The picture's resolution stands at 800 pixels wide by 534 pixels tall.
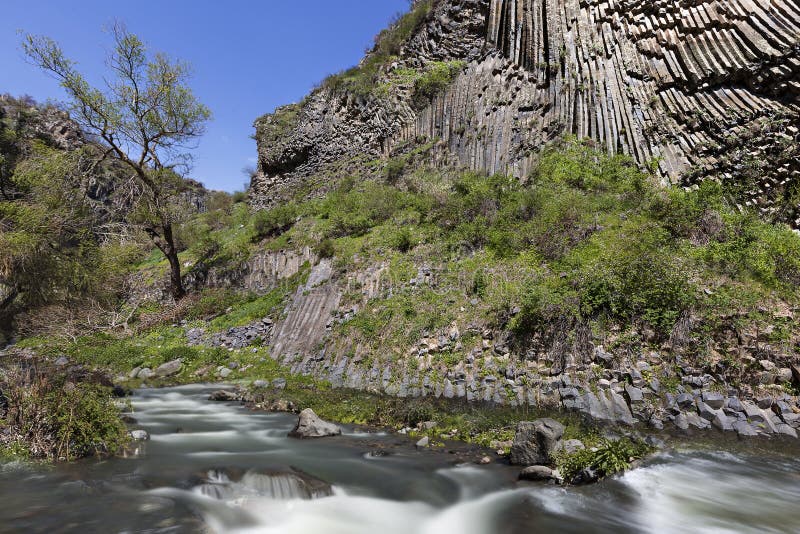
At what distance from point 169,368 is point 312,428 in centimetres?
844

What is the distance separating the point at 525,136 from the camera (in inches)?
677

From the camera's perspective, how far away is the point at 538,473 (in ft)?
16.5

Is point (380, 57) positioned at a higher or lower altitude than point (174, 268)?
higher

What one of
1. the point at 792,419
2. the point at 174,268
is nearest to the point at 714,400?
the point at 792,419

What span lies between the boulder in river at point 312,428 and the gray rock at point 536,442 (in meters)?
3.38

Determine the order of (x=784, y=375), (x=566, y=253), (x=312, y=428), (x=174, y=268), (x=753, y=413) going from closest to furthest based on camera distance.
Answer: (x=753, y=413) < (x=784, y=375) < (x=312, y=428) < (x=566, y=253) < (x=174, y=268)

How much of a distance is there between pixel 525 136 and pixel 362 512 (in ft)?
53.2

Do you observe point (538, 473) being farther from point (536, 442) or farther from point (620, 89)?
point (620, 89)

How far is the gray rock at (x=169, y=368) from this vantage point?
42.8 ft

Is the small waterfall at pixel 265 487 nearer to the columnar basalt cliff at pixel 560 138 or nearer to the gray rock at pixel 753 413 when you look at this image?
the columnar basalt cliff at pixel 560 138

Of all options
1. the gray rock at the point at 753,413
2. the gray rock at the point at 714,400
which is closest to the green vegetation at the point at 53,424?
the gray rock at the point at 714,400

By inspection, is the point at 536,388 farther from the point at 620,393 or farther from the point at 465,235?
the point at 465,235

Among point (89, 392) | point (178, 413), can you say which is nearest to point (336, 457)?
point (89, 392)

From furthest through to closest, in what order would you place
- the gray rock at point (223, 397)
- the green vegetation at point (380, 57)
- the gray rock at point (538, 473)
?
the green vegetation at point (380, 57) < the gray rock at point (223, 397) < the gray rock at point (538, 473)
